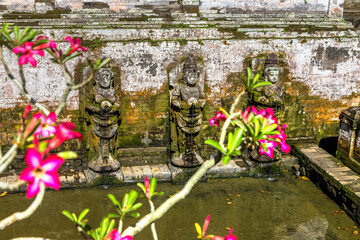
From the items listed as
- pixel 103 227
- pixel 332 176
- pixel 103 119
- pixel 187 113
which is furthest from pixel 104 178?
pixel 103 227

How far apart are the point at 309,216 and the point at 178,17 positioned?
192 inches

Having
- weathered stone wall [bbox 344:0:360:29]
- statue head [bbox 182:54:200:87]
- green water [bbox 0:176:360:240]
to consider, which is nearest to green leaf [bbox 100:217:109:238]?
green water [bbox 0:176:360:240]

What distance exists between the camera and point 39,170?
2.24m

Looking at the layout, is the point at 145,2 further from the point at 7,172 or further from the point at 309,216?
the point at 309,216

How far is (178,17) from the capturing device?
862cm

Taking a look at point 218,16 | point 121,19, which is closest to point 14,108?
point 121,19

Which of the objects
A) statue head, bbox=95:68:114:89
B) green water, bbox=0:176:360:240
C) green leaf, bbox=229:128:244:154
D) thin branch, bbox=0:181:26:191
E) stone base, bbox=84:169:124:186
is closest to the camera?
thin branch, bbox=0:181:26:191

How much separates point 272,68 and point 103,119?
3552 millimetres

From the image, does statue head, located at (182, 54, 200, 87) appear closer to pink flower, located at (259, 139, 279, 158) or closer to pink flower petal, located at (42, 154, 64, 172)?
pink flower, located at (259, 139, 279, 158)

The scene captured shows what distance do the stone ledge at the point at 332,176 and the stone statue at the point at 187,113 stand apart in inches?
90.6

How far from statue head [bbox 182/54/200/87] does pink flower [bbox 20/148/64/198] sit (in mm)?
5654

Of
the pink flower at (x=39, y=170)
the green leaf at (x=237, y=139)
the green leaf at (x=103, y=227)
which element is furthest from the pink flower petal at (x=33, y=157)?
the green leaf at (x=237, y=139)

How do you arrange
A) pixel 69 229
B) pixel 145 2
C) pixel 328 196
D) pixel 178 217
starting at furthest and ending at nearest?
1. pixel 145 2
2. pixel 328 196
3. pixel 178 217
4. pixel 69 229

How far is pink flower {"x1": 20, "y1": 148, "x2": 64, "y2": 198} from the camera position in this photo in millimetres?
2192
